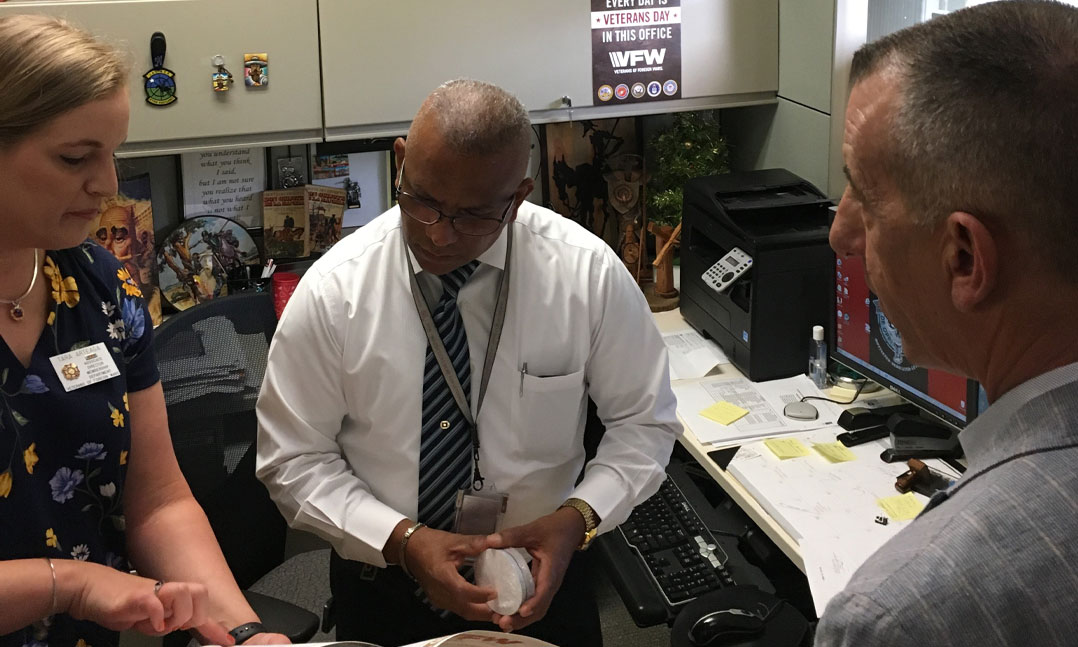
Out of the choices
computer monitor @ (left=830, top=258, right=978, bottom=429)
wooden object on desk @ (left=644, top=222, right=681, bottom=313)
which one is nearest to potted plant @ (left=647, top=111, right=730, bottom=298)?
wooden object on desk @ (left=644, top=222, right=681, bottom=313)

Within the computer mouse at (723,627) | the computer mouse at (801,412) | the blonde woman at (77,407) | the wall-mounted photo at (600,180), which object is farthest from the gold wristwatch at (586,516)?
the wall-mounted photo at (600,180)

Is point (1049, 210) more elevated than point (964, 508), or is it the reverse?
point (1049, 210)

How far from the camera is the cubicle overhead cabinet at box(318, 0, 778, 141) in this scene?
8.60 ft

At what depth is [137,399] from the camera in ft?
4.82

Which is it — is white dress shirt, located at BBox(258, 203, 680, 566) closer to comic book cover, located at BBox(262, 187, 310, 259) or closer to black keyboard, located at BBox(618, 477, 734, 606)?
black keyboard, located at BBox(618, 477, 734, 606)

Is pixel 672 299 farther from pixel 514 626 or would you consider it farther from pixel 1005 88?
pixel 1005 88

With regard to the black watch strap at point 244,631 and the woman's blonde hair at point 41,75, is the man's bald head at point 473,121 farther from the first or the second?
the black watch strap at point 244,631

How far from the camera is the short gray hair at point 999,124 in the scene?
2.59 ft

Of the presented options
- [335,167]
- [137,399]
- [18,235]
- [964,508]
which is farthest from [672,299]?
[964,508]

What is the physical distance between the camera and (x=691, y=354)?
2723 mm

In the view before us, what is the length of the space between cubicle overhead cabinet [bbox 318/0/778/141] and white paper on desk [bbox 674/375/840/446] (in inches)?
33.7

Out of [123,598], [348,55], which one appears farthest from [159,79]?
[123,598]

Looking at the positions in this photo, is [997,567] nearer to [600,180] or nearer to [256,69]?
[256,69]

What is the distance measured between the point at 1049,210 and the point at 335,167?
246 centimetres
